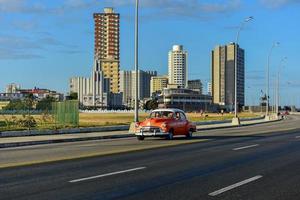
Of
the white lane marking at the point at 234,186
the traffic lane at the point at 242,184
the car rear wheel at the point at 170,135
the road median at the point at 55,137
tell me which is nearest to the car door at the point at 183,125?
the car rear wheel at the point at 170,135

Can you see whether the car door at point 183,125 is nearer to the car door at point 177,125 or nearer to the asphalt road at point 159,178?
the car door at point 177,125

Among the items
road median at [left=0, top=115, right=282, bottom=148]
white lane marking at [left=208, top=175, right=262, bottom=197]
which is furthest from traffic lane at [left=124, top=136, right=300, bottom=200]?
road median at [left=0, top=115, right=282, bottom=148]

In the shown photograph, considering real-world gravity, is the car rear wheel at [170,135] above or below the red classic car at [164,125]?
below

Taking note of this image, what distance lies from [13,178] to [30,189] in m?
1.90

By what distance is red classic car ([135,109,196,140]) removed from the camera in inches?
1120

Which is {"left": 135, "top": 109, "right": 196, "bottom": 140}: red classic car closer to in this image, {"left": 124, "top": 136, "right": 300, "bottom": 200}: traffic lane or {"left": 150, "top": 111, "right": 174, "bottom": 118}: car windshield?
{"left": 150, "top": 111, "right": 174, "bottom": 118}: car windshield

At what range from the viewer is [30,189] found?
10.8 meters

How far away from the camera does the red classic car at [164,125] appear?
93.3 ft

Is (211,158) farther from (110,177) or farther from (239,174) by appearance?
(110,177)

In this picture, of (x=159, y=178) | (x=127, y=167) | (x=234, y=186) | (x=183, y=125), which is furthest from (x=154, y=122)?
(x=234, y=186)

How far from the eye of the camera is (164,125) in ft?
93.0

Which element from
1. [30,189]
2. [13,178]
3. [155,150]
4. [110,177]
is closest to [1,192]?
[30,189]

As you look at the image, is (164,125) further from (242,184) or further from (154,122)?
(242,184)

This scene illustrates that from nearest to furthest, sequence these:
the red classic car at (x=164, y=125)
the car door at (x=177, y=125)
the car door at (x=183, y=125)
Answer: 1. the red classic car at (x=164, y=125)
2. the car door at (x=177, y=125)
3. the car door at (x=183, y=125)
